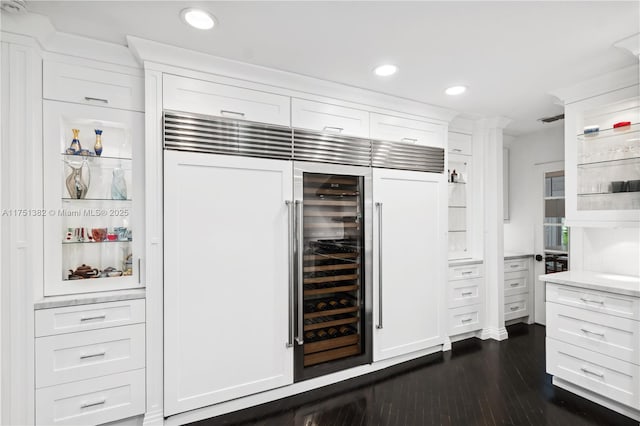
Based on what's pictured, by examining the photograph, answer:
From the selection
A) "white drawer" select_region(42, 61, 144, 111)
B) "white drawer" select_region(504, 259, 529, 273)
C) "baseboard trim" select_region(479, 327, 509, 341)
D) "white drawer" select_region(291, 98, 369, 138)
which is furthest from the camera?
"white drawer" select_region(504, 259, 529, 273)

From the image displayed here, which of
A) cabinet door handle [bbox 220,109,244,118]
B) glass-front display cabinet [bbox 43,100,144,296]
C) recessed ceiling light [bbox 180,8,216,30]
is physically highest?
recessed ceiling light [bbox 180,8,216,30]

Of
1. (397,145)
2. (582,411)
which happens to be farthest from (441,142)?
(582,411)

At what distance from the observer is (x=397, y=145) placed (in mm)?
3045

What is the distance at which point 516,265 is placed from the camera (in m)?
4.21

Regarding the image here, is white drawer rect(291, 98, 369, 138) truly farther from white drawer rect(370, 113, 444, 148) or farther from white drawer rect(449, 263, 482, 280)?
white drawer rect(449, 263, 482, 280)

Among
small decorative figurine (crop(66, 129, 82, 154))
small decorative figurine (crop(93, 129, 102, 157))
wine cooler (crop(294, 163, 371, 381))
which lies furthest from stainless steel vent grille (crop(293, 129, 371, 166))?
small decorative figurine (crop(66, 129, 82, 154))

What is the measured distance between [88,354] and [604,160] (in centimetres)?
425

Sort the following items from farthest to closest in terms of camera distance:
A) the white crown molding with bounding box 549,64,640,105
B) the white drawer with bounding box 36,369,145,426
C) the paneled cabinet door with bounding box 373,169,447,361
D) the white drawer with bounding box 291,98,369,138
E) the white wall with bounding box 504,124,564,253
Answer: the white wall with bounding box 504,124,564,253 < the paneled cabinet door with bounding box 373,169,447,361 < the white drawer with bounding box 291,98,369,138 < the white crown molding with bounding box 549,64,640,105 < the white drawer with bounding box 36,369,145,426

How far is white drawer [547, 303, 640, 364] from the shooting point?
221 centimetres

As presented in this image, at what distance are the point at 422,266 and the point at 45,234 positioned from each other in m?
3.11

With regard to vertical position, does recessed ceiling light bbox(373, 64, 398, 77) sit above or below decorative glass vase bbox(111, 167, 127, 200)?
above

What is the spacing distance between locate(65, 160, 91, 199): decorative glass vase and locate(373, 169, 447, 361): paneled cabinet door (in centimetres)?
228

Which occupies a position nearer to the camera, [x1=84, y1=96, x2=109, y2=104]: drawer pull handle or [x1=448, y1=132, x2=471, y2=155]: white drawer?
[x1=84, y1=96, x2=109, y2=104]: drawer pull handle

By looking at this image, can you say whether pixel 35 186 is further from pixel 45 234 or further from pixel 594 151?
pixel 594 151
